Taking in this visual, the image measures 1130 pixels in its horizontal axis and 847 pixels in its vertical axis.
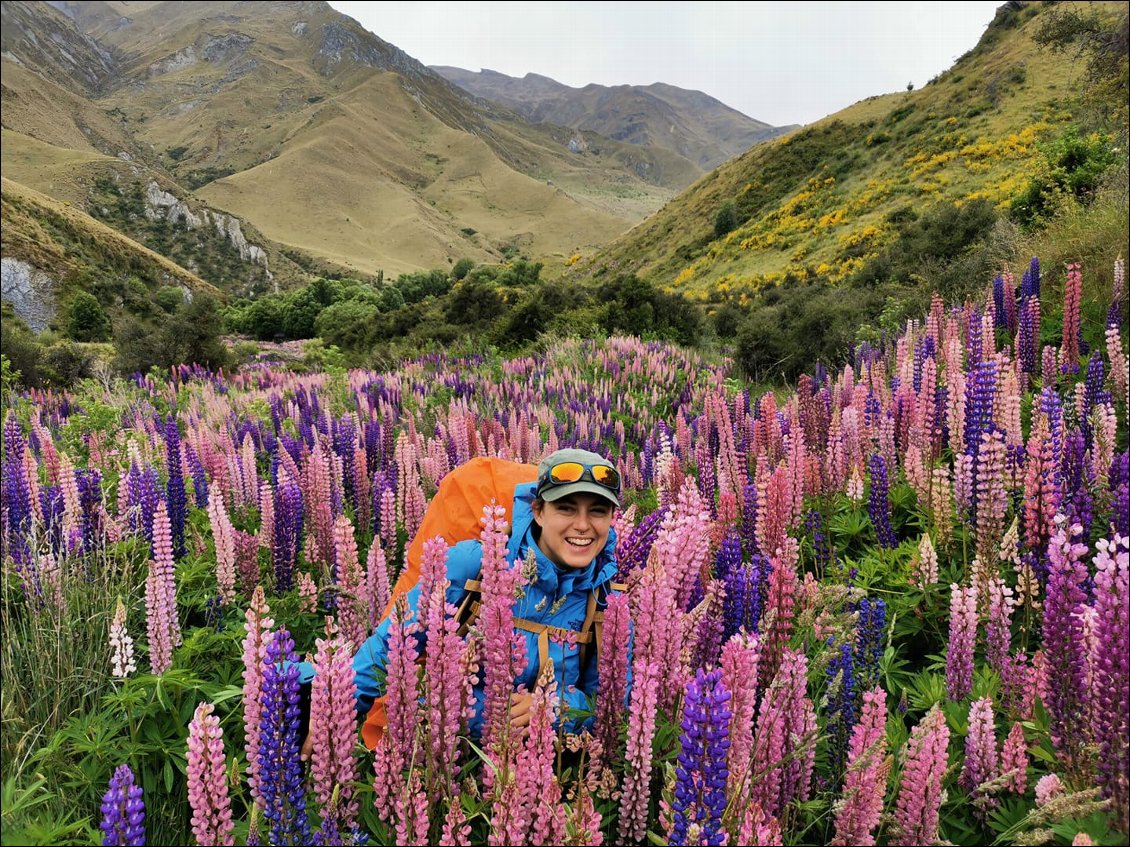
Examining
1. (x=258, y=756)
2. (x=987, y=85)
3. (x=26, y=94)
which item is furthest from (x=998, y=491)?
(x=26, y=94)

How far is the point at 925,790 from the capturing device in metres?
1.84

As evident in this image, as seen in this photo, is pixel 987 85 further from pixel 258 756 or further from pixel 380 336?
pixel 258 756

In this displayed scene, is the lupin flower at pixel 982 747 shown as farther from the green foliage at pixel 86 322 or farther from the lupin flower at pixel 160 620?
the green foliage at pixel 86 322

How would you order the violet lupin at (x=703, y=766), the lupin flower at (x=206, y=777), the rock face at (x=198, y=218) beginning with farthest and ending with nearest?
the rock face at (x=198, y=218)
the lupin flower at (x=206, y=777)
the violet lupin at (x=703, y=766)

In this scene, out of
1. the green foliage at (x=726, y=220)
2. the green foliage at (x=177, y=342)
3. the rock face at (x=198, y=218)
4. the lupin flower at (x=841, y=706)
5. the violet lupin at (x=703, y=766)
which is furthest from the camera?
the rock face at (x=198, y=218)

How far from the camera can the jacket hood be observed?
2.80m

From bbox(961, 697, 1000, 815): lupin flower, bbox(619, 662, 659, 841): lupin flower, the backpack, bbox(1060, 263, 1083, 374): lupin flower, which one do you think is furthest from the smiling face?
bbox(1060, 263, 1083, 374): lupin flower

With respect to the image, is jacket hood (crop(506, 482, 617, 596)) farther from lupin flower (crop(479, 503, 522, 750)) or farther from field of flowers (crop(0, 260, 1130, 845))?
lupin flower (crop(479, 503, 522, 750))

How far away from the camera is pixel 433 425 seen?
7.82 metres

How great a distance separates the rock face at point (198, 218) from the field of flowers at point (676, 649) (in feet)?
299

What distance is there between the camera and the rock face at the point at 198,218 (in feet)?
284

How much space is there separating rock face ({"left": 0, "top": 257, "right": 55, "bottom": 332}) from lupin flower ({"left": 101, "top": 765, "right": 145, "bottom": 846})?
1706 inches

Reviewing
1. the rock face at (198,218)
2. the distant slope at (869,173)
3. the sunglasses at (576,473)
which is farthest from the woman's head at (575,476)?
the rock face at (198,218)

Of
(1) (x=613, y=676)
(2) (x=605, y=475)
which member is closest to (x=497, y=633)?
(1) (x=613, y=676)
